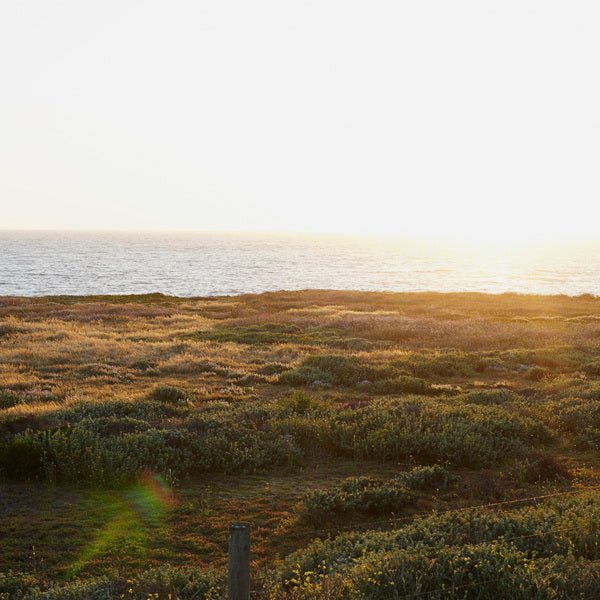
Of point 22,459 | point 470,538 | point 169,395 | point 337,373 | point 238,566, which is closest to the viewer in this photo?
point 238,566

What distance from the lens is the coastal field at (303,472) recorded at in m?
8.20

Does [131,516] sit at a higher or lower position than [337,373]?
lower

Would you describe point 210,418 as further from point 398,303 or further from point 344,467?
point 398,303

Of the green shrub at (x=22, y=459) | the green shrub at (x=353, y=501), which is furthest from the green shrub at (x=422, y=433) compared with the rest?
the green shrub at (x=22, y=459)

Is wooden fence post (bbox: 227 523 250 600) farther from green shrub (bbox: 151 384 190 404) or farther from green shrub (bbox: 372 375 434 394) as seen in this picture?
green shrub (bbox: 372 375 434 394)

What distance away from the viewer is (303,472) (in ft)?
46.9

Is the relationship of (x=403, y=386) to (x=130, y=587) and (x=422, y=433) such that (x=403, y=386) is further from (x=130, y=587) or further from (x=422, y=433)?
(x=130, y=587)

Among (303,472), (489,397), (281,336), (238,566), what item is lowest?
(303,472)

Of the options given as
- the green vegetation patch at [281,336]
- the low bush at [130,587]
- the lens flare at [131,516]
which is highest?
the low bush at [130,587]

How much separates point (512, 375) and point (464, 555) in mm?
19331

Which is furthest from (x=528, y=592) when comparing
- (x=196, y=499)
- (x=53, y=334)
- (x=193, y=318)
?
(x=193, y=318)

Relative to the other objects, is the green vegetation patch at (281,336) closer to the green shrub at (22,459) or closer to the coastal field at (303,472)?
the coastal field at (303,472)

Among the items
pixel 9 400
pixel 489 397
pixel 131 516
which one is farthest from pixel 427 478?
pixel 9 400

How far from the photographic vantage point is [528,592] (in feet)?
23.3
